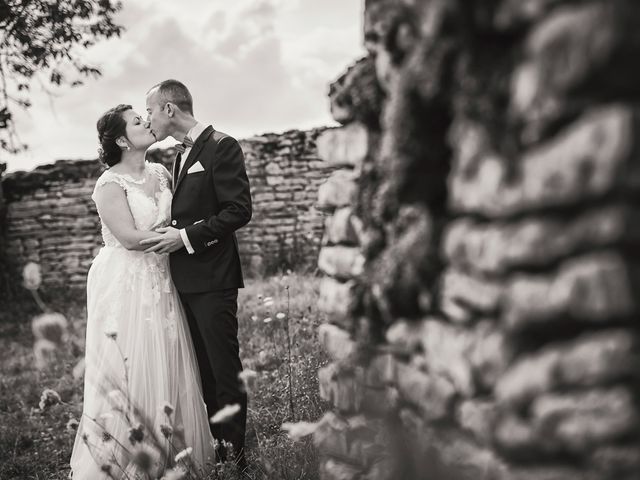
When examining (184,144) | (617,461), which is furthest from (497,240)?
(184,144)

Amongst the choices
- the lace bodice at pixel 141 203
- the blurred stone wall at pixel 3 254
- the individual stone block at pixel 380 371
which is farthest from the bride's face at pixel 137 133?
the blurred stone wall at pixel 3 254

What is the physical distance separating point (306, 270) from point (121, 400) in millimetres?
5993

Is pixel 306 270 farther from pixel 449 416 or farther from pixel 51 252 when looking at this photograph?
pixel 449 416

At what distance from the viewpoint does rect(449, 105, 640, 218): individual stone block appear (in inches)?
40.3

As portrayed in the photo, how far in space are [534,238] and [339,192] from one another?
3.23ft

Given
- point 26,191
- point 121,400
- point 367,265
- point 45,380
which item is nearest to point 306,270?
point 45,380

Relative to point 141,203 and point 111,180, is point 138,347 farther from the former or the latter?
point 111,180

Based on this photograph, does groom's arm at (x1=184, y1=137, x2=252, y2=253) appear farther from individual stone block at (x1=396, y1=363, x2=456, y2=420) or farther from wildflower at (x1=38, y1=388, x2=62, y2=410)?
individual stone block at (x1=396, y1=363, x2=456, y2=420)

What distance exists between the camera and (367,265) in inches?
74.9

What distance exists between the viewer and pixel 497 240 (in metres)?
Answer: 1.29

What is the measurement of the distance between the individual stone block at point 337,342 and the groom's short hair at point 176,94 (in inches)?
89.0

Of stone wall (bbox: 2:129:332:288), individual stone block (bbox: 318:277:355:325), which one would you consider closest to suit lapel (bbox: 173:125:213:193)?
individual stone block (bbox: 318:277:355:325)

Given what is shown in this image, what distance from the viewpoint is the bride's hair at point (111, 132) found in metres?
4.10

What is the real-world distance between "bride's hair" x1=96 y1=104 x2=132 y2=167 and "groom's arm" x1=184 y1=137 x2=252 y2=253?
78cm
